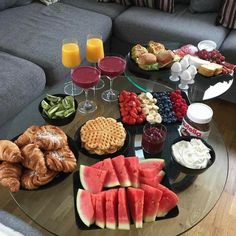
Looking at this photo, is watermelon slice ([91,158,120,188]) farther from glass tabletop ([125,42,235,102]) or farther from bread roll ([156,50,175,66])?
bread roll ([156,50,175,66])

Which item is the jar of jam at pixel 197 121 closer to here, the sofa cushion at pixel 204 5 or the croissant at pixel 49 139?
the croissant at pixel 49 139

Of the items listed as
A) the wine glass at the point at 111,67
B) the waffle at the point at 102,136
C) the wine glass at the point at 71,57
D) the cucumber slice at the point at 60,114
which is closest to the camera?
the waffle at the point at 102,136

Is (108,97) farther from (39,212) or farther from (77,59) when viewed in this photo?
(39,212)

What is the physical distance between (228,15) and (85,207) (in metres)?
1.81

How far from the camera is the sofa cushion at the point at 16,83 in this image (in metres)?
1.58

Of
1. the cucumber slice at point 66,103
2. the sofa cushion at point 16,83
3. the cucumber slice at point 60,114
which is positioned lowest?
the sofa cushion at point 16,83

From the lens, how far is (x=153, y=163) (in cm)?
116

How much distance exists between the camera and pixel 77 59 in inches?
62.2

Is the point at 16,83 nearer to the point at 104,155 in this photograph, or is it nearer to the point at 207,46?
the point at 104,155

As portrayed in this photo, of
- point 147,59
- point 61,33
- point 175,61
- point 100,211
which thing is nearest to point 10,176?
point 100,211

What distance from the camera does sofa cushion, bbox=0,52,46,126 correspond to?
5.19 ft

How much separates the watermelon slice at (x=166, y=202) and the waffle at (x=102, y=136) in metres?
0.28

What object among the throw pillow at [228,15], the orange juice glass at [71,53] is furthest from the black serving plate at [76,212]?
the throw pillow at [228,15]

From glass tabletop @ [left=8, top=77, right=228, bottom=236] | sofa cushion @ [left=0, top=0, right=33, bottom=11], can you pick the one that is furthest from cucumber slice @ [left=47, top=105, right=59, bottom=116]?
sofa cushion @ [left=0, top=0, right=33, bottom=11]
